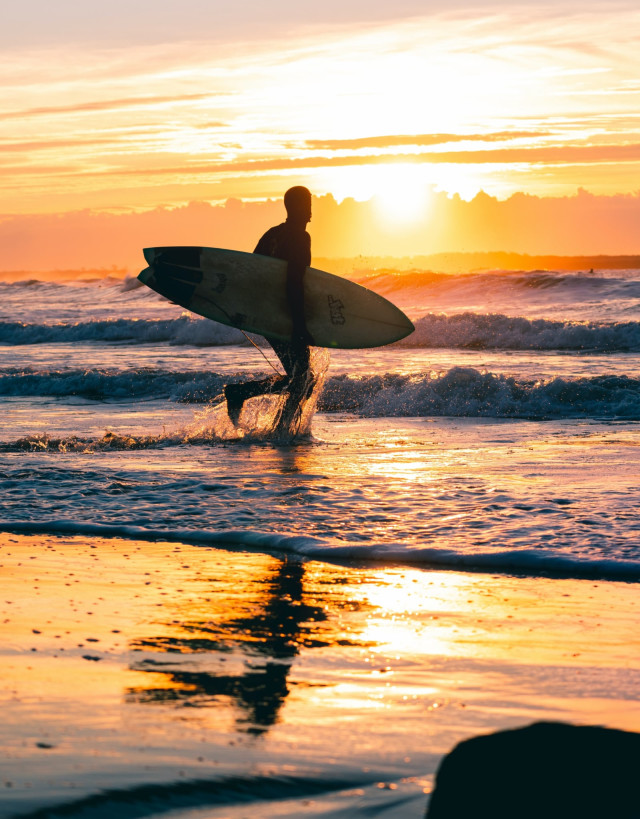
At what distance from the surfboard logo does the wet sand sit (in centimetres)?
472

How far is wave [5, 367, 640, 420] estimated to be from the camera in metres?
11.2

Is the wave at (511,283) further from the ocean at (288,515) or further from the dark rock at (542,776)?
the dark rock at (542,776)

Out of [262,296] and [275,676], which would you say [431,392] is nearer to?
[262,296]

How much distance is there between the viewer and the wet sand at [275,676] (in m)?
2.37

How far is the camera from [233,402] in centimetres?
895

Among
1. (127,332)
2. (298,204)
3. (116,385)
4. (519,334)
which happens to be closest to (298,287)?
(298,204)

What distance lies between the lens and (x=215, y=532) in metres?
5.39

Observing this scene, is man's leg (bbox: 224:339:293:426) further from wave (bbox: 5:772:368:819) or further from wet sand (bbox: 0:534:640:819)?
wave (bbox: 5:772:368:819)

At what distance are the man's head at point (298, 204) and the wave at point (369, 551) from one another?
3.95m

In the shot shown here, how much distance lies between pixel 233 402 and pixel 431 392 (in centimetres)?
365

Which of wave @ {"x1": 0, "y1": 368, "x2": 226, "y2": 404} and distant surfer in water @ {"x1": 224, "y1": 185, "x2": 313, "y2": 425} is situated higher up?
distant surfer in water @ {"x1": 224, "y1": 185, "x2": 313, "y2": 425}

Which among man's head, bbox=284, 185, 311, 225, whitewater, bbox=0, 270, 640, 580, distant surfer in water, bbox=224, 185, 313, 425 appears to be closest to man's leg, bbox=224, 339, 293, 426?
distant surfer in water, bbox=224, 185, 313, 425

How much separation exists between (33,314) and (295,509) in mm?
30850

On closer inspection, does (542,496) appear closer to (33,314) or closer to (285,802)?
(285,802)
